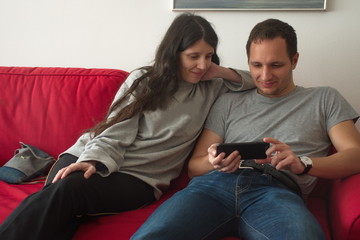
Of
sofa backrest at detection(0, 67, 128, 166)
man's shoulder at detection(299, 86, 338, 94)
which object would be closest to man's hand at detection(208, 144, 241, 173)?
man's shoulder at detection(299, 86, 338, 94)

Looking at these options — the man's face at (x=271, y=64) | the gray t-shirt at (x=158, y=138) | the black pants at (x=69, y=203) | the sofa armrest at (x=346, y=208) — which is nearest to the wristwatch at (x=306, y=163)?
the sofa armrest at (x=346, y=208)

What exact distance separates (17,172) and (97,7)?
913mm

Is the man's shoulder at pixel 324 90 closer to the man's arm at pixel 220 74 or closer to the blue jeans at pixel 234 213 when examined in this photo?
the man's arm at pixel 220 74

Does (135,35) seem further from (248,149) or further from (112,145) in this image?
(248,149)

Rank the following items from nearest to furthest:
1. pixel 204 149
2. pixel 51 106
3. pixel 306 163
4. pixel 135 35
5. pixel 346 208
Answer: pixel 346 208, pixel 306 163, pixel 204 149, pixel 51 106, pixel 135 35

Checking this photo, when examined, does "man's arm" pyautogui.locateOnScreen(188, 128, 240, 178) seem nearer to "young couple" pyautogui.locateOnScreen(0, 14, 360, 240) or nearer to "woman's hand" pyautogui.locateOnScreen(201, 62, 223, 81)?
"young couple" pyautogui.locateOnScreen(0, 14, 360, 240)

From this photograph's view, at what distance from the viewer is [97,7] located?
1.79 m

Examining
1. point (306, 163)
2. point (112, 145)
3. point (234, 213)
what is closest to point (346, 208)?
point (306, 163)

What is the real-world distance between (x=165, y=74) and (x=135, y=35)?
48 cm

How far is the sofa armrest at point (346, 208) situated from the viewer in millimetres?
917

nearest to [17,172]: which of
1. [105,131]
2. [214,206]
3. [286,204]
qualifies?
[105,131]

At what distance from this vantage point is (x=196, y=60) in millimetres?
1353

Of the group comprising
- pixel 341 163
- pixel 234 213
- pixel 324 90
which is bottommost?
pixel 234 213

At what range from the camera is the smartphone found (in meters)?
1.04
